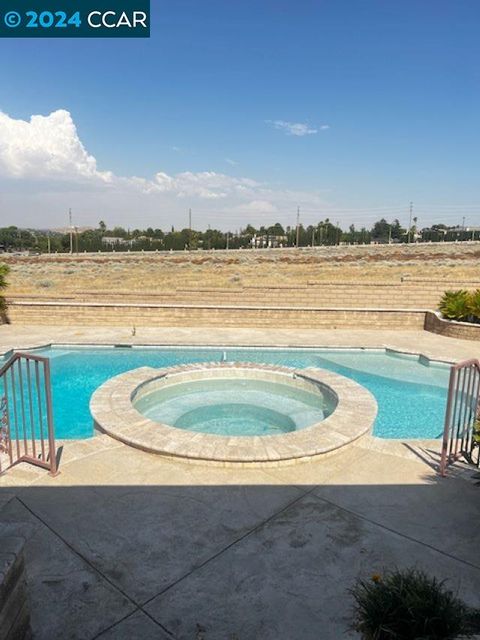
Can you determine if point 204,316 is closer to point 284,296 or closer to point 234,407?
point 284,296

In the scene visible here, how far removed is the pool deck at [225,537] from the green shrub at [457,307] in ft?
29.8

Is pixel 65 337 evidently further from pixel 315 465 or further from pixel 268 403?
pixel 315 465

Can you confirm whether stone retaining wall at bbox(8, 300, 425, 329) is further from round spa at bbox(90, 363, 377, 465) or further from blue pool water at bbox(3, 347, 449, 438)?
round spa at bbox(90, 363, 377, 465)

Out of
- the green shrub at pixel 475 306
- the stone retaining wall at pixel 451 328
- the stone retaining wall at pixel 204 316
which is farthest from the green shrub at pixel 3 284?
the green shrub at pixel 475 306

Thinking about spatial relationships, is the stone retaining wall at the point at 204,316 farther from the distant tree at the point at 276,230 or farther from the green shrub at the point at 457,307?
the distant tree at the point at 276,230

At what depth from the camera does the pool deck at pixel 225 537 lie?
2.78 metres

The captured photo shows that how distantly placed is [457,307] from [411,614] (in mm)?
12689

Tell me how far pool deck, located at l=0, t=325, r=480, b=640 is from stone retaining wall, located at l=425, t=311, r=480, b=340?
846cm

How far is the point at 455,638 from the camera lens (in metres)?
2.03

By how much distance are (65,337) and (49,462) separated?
8315mm

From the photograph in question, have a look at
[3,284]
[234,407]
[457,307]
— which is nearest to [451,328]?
[457,307]

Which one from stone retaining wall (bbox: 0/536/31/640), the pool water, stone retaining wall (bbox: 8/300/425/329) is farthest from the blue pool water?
stone retaining wall (bbox: 0/536/31/640)

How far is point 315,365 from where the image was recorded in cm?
1108

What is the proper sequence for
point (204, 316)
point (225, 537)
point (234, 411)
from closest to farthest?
point (225, 537)
point (234, 411)
point (204, 316)
